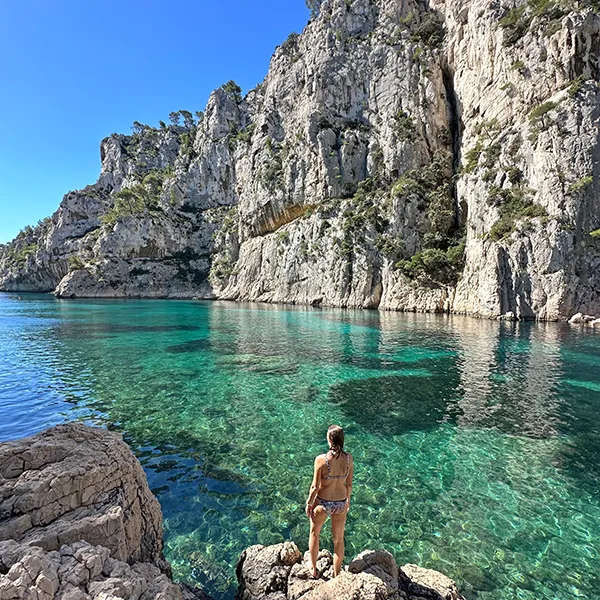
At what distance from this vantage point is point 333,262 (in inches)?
2438

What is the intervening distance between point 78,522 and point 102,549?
1.80ft

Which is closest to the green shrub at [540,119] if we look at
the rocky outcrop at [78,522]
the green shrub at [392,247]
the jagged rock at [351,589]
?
the green shrub at [392,247]

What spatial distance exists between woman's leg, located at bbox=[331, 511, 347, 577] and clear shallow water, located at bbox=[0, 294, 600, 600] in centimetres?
175

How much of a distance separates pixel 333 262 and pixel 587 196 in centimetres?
3515

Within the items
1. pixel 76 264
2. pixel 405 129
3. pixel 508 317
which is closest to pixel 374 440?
pixel 508 317

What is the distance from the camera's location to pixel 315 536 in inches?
184

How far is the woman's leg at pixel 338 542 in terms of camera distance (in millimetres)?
4539

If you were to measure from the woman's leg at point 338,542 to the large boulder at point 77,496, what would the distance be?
232cm

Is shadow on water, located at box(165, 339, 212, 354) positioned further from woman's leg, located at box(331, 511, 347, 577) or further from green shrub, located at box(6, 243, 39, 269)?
green shrub, located at box(6, 243, 39, 269)

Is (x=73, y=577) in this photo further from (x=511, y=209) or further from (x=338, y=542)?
(x=511, y=209)

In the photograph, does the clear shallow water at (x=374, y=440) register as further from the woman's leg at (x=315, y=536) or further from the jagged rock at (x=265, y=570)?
the woman's leg at (x=315, y=536)

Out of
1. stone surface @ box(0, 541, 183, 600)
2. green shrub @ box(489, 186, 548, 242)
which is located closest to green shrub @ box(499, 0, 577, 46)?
green shrub @ box(489, 186, 548, 242)

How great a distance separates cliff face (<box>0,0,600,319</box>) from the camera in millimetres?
37688

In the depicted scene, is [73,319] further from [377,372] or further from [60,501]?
[60,501]
